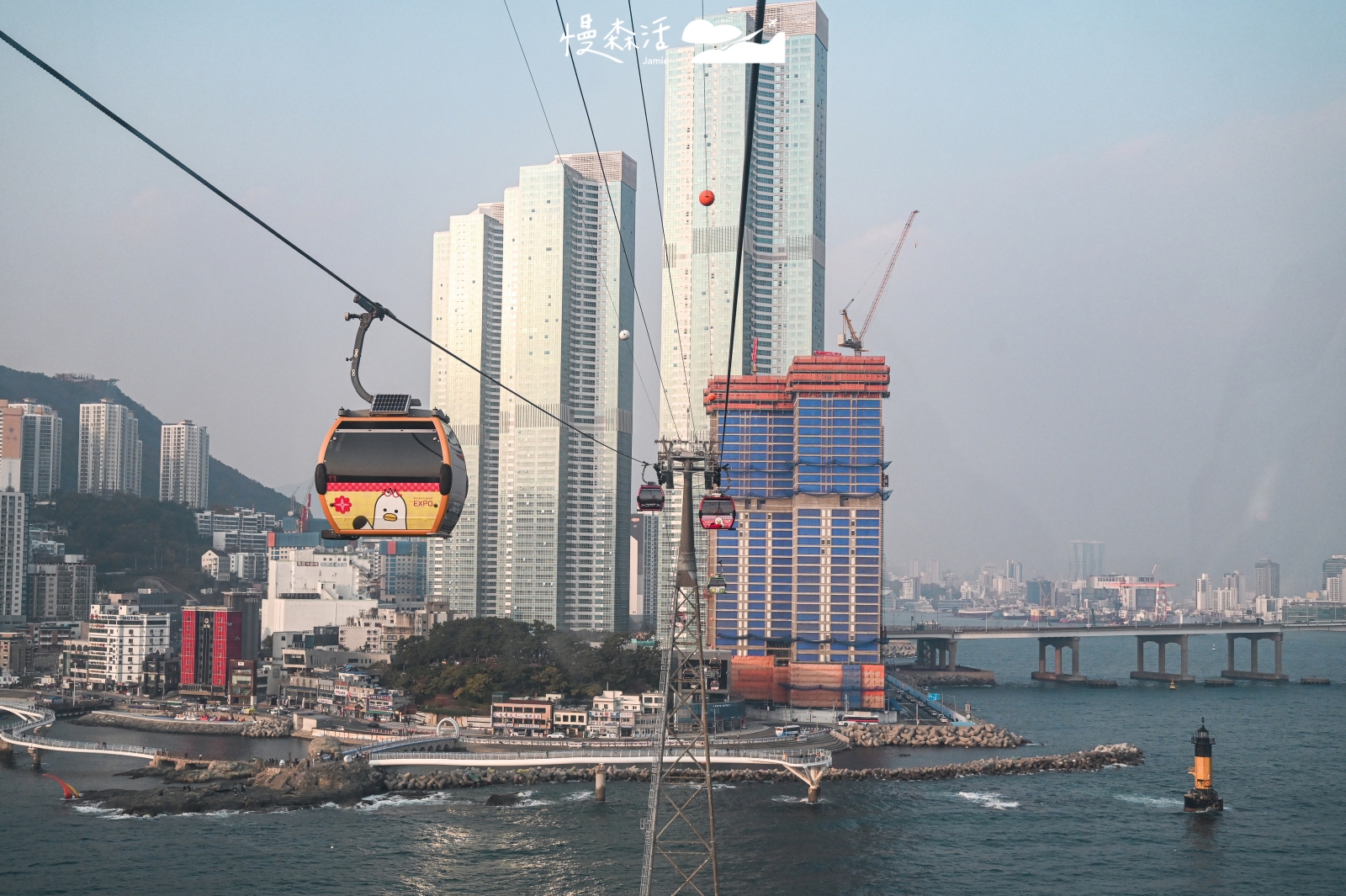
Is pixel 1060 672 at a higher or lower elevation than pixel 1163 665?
lower

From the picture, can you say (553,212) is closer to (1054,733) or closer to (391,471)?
(1054,733)

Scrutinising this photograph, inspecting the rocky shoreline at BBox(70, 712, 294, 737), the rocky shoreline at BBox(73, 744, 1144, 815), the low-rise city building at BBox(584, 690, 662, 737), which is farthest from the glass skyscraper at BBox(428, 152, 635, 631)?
the rocky shoreline at BBox(73, 744, 1144, 815)

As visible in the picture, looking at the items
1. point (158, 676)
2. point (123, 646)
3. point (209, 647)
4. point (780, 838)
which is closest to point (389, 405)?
point (780, 838)

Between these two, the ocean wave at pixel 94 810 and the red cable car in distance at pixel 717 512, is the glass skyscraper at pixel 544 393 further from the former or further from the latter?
the red cable car in distance at pixel 717 512

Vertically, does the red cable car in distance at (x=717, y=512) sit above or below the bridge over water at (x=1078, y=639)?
above

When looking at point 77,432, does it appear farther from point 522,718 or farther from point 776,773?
point 776,773

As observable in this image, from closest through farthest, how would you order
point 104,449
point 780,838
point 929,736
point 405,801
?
1. point 780,838
2. point 405,801
3. point 929,736
4. point 104,449

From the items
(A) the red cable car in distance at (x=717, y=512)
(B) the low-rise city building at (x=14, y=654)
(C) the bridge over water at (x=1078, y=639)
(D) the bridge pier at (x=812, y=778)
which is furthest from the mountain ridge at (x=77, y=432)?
(A) the red cable car in distance at (x=717, y=512)
